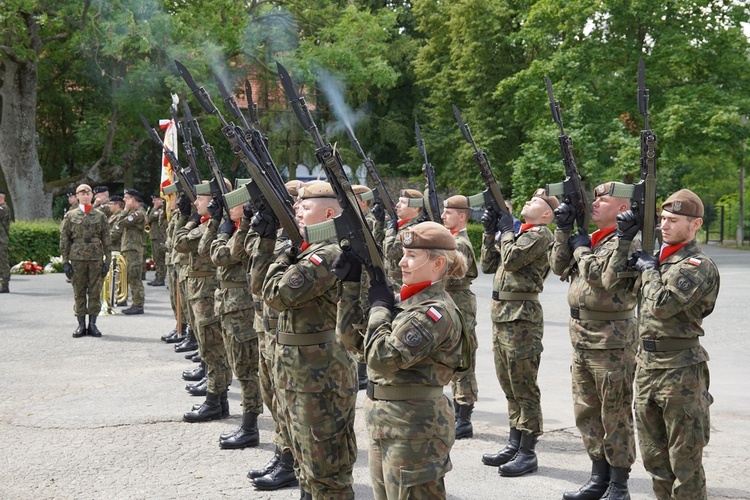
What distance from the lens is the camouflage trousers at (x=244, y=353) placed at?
7277mm

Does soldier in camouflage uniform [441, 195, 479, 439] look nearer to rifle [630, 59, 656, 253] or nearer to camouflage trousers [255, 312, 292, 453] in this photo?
camouflage trousers [255, 312, 292, 453]

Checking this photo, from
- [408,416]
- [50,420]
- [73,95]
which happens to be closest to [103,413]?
[50,420]

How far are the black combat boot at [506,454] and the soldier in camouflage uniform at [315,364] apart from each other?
1.83 m

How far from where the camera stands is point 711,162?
38.9 metres

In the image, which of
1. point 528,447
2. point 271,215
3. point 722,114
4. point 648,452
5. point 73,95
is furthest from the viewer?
point 73,95

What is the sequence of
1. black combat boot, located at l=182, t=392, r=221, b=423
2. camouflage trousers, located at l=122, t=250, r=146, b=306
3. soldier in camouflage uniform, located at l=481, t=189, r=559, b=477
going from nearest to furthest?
soldier in camouflage uniform, located at l=481, t=189, r=559, b=477 < black combat boot, located at l=182, t=392, r=221, b=423 < camouflage trousers, located at l=122, t=250, r=146, b=306

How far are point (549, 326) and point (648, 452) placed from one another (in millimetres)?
8623

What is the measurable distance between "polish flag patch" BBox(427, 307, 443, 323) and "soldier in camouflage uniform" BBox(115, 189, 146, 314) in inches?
494

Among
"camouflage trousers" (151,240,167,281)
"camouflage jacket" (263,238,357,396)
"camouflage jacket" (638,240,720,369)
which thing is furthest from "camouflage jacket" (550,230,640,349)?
"camouflage trousers" (151,240,167,281)

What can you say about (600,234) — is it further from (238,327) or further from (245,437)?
(245,437)

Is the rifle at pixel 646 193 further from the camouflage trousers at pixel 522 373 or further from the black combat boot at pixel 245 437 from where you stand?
the black combat boot at pixel 245 437

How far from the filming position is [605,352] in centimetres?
586

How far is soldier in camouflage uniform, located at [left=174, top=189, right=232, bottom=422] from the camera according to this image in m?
8.06

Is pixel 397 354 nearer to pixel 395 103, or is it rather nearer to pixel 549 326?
pixel 549 326
